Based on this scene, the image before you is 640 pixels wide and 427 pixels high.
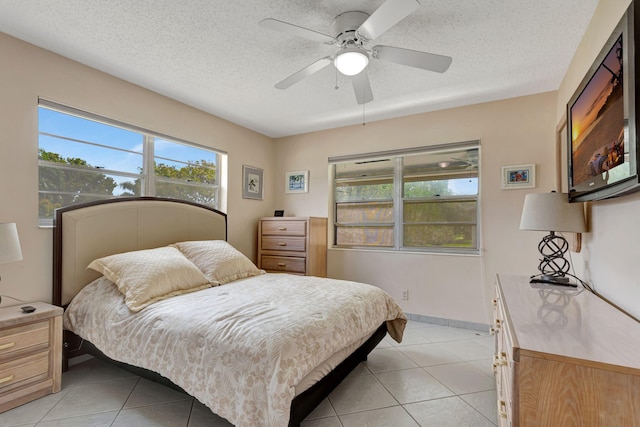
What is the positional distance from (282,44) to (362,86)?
2.19 ft

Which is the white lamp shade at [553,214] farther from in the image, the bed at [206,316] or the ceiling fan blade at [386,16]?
the ceiling fan blade at [386,16]

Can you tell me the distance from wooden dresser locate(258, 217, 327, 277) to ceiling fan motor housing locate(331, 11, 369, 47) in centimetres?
226

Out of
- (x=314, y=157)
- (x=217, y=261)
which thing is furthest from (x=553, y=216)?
(x=314, y=157)

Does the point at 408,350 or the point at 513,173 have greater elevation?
the point at 513,173

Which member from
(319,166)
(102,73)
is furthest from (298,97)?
(102,73)

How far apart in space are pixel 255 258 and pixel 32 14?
3.15 m

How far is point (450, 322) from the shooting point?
3404 millimetres

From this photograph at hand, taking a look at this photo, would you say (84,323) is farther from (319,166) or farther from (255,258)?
(319,166)

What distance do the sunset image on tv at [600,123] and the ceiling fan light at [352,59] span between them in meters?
1.23

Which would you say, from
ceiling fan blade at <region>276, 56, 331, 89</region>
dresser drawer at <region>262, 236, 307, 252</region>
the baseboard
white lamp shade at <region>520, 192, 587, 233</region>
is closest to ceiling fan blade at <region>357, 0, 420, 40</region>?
ceiling fan blade at <region>276, 56, 331, 89</region>

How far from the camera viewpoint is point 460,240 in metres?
3.51

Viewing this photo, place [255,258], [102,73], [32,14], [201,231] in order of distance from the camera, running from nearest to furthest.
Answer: [32,14] → [102,73] → [201,231] → [255,258]

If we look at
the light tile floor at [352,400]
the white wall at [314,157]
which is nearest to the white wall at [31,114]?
the white wall at [314,157]

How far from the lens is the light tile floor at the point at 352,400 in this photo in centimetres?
176
